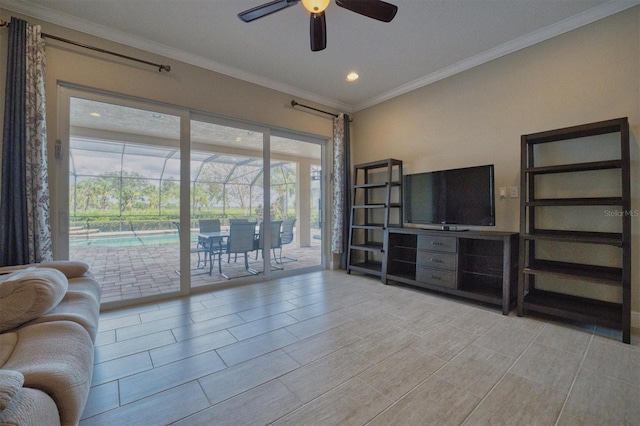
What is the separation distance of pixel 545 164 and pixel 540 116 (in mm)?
504

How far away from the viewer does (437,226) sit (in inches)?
143

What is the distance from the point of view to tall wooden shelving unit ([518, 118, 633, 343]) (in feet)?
7.06

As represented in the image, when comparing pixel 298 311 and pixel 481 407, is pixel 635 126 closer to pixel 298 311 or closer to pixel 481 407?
pixel 481 407

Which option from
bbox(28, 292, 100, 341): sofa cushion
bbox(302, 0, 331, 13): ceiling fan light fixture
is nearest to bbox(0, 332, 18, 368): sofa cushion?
bbox(28, 292, 100, 341): sofa cushion

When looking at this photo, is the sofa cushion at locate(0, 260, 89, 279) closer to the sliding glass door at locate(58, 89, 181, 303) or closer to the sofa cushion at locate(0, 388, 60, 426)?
the sliding glass door at locate(58, 89, 181, 303)

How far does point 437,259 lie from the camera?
3205 mm

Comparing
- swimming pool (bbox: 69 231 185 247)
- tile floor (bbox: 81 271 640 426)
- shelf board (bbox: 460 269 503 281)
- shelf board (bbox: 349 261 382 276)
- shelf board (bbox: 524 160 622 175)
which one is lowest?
tile floor (bbox: 81 271 640 426)

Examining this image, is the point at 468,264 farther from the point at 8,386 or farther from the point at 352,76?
the point at 8,386

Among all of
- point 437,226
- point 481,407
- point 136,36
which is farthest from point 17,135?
point 437,226

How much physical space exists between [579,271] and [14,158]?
4949 mm

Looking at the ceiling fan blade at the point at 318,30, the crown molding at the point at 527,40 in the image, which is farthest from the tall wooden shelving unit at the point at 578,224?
the ceiling fan blade at the point at 318,30

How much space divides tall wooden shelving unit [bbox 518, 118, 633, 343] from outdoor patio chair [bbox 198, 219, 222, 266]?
348cm

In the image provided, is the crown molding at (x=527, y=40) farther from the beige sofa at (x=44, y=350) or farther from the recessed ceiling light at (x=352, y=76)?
the beige sofa at (x=44, y=350)

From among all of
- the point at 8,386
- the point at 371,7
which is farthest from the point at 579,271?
the point at 8,386
